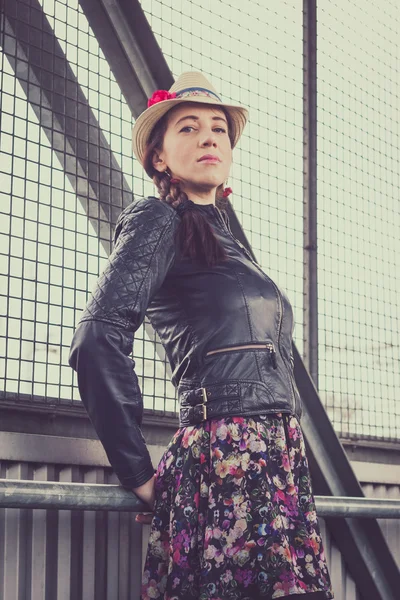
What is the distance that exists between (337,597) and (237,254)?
1.45 m

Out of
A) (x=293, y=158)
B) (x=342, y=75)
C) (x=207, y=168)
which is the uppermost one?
(x=342, y=75)

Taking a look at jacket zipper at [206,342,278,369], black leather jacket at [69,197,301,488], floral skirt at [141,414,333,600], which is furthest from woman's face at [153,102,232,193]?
floral skirt at [141,414,333,600]

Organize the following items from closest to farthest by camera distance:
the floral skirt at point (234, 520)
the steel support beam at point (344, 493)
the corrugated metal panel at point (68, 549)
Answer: the floral skirt at point (234, 520) < the corrugated metal panel at point (68, 549) < the steel support beam at point (344, 493)

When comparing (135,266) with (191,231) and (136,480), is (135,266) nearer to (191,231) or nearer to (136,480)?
(191,231)

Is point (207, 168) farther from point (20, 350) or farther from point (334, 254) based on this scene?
point (334, 254)

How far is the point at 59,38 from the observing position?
112 inches

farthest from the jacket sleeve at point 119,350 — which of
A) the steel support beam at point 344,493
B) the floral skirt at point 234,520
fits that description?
the steel support beam at point 344,493

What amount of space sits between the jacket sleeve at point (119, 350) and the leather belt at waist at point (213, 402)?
0.13m

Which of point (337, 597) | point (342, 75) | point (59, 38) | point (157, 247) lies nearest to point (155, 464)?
point (157, 247)

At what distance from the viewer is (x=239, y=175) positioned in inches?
135

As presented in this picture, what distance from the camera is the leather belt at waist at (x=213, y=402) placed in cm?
233

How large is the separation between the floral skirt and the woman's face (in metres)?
0.68

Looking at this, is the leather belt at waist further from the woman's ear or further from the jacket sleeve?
the woman's ear

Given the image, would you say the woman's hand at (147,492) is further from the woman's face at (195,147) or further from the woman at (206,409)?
the woman's face at (195,147)
